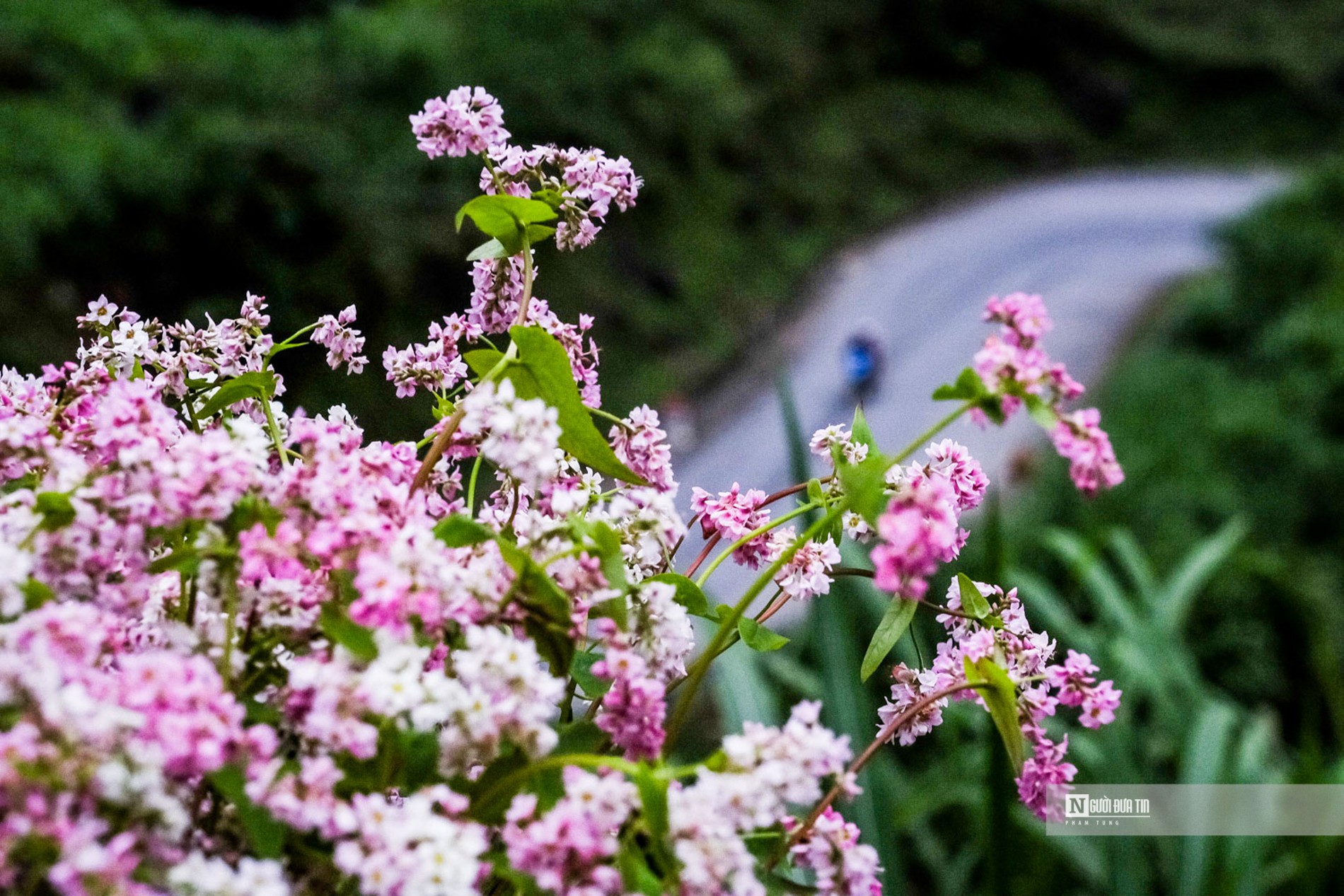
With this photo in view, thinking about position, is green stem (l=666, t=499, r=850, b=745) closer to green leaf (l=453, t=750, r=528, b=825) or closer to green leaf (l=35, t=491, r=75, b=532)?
green leaf (l=453, t=750, r=528, b=825)

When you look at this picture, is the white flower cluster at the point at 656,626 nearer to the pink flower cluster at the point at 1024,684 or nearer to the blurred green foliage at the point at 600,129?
the pink flower cluster at the point at 1024,684

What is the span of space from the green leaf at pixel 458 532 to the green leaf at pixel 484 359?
0.08m

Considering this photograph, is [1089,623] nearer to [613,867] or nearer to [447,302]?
[447,302]

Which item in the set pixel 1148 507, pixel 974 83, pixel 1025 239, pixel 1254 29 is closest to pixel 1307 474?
pixel 1148 507

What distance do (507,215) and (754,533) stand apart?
0.14 m

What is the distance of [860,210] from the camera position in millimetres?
4762

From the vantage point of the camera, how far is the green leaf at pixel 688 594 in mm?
360

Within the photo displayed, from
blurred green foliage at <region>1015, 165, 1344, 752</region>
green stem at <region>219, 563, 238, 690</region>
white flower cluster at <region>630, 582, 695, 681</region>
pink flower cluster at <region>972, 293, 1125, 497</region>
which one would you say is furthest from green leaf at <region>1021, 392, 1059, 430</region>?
blurred green foliage at <region>1015, 165, 1344, 752</region>

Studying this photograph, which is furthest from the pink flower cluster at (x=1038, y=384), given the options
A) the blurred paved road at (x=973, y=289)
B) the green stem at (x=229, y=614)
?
the blurred paved road at (x=973, y=289)

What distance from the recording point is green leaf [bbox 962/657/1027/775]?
1.18ft

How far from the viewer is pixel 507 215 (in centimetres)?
40

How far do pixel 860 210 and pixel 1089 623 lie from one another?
2985 millimetres

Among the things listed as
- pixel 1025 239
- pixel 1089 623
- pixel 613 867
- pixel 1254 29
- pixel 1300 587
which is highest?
pixel 1254 29

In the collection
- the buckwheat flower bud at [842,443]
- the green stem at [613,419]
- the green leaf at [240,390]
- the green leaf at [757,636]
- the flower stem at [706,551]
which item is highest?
the green leaf at [240,390]
